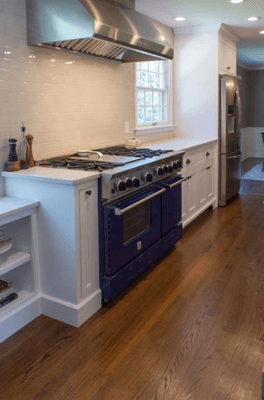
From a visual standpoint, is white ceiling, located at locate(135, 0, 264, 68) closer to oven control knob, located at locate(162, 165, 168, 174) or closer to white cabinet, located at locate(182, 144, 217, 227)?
white cabinet, located at locate(182, 144, 217, 227)

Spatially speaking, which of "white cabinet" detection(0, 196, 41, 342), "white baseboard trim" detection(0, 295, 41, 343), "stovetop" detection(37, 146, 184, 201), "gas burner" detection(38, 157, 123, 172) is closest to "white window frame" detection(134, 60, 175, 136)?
"stovetop" detection(37, 146, 184, 201)

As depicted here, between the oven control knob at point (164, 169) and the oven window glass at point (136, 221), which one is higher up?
the oven control knob at point (164, 169)

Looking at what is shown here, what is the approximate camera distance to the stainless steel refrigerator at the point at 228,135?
16.2ft

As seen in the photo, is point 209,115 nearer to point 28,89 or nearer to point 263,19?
point 263,19

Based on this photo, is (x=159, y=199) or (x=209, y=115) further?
(x=209, y=115)

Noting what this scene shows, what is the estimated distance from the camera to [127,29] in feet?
9.16

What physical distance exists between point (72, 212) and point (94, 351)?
0.79 metres

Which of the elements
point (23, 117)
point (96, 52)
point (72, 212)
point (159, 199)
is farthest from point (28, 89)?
point (159, 199)

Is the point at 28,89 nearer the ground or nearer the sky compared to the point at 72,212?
nearer the sky

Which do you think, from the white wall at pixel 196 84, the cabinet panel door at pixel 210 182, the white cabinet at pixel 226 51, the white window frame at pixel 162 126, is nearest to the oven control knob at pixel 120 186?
the white window frame at pixel 162 126

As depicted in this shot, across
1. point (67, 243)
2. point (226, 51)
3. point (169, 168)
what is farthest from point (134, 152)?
point (226, 51)

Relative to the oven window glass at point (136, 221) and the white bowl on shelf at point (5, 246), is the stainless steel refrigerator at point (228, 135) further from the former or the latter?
the white bowl on shelf at point (5, 246)

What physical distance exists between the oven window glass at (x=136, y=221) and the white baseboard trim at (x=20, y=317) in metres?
0.73

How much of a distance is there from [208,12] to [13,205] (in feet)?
10.4
